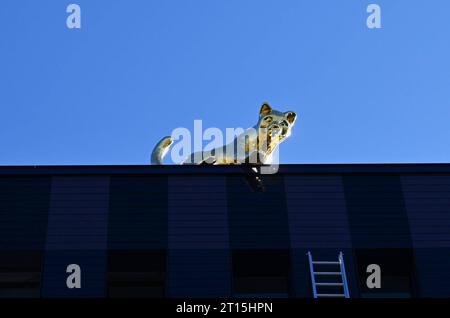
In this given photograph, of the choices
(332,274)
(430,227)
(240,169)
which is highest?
(240,169)

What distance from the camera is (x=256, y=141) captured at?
22391mm

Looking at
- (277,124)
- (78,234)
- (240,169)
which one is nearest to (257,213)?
(240,169)

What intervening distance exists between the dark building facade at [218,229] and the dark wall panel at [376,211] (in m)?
0.02

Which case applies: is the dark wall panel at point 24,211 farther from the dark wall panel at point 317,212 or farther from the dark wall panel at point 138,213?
the dark wall panel at point 317,212

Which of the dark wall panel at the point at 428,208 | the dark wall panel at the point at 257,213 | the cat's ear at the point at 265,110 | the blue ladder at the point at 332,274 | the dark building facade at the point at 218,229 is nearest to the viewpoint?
the blue ladder at the point at 332,274

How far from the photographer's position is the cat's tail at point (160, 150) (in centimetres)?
2297

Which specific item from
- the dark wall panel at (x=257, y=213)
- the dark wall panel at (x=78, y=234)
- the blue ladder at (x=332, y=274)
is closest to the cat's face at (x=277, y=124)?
the dark wall panel at (x=257, y=213)

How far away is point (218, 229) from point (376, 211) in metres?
3.66

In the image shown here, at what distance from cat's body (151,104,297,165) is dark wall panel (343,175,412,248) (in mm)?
2898

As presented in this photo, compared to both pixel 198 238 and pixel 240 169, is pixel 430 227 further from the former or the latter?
pixel 198 238

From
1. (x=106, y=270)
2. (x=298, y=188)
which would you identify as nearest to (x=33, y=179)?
(x=106, y=270)

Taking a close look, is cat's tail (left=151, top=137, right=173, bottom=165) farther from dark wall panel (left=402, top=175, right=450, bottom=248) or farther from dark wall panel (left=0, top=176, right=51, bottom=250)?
dark wall panel (left=402, top=175, right=450, bottom=248)

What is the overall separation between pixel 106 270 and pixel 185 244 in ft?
5.95

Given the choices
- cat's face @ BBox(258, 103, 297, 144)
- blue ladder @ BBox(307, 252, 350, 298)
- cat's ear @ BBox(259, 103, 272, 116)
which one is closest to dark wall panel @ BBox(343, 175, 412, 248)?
blue ladder @ BBox(307, 252, 350, 298)
